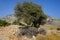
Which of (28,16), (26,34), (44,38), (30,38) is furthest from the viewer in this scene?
(28,16)

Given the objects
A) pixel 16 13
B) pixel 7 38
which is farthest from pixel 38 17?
pixel 7 38

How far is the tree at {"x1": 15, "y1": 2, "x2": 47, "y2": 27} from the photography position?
37312 mm

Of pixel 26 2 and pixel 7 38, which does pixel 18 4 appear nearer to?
pixel 26 2

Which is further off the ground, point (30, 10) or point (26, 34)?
point (30, 10)

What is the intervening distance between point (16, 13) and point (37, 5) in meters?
5.64

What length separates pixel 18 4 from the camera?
39562 millimetres

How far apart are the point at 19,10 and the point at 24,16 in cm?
250

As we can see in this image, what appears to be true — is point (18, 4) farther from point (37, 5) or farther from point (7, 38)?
point (7, 38)

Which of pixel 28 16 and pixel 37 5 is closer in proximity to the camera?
pixel 28 16

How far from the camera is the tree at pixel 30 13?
3731 cm

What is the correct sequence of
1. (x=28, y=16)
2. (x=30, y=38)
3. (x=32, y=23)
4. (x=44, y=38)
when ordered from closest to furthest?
(x=44, y=38) < (x=30, y=38) < (x=28, y=16) < (x=32, y=23)

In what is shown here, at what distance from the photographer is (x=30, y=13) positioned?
37.7 meters

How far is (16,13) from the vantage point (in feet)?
128

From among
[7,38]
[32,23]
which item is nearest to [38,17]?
[32,23]
